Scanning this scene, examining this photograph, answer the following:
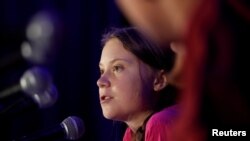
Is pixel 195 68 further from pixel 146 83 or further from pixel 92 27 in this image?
pixel 92 27

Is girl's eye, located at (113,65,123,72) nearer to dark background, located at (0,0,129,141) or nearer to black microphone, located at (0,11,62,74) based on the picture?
black microphone, located at (0,11,62,74)

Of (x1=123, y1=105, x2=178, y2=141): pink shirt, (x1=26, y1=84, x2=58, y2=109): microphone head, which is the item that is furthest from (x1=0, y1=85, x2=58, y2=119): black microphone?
(x1=123, y1=105, x2=178, y2=141): pink shirt

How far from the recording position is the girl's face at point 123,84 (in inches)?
37.1

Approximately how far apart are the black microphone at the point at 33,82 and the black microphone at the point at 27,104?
19 mm

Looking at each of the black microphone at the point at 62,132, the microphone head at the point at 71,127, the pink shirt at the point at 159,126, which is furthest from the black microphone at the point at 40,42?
the pink shirt at the point at 159,126

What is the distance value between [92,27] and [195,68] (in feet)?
4.38

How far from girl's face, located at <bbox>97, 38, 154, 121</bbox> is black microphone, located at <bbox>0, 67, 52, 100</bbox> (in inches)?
17.8

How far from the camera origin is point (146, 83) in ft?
3.21

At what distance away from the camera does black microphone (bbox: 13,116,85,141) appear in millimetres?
621

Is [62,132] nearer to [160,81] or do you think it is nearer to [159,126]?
[159,126]

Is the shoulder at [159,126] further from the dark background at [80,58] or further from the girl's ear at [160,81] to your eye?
the dark background at [80,58]

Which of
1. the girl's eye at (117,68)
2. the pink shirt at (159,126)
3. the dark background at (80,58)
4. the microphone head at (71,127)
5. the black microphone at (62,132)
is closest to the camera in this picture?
the black microphone at (62,132)

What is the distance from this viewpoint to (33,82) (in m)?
0.46

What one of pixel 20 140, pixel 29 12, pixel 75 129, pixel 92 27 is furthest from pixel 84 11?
pixel 20 140
